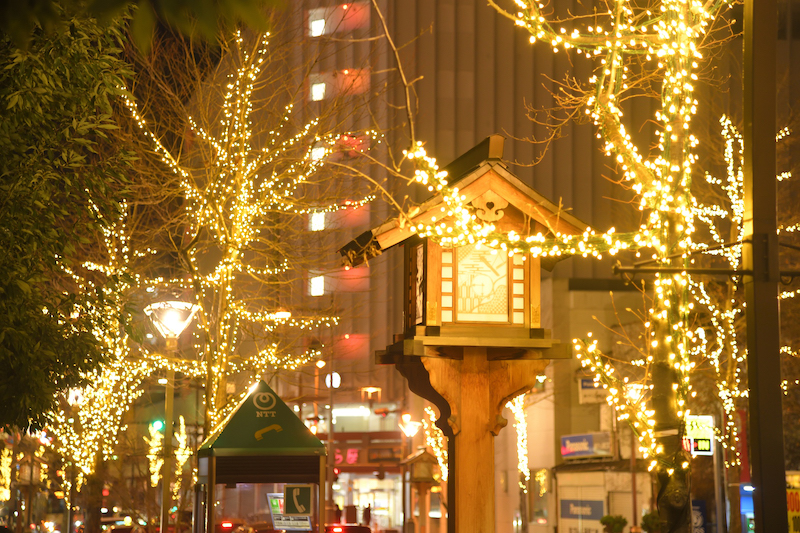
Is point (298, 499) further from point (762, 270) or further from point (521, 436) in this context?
point (521, 436)

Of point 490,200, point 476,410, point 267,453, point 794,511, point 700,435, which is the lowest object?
point 794,511

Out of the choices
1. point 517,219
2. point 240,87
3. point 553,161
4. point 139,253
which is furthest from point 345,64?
point 517,219

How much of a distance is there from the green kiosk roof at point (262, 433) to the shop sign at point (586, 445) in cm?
2611

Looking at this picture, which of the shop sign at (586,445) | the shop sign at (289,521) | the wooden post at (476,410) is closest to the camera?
the wooden post at (476,410)

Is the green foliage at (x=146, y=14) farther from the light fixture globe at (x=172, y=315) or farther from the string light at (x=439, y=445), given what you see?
the string light at (x=439, y=445)

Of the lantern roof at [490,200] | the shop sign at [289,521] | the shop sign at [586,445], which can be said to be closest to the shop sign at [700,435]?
the lantern roof at [490,200]

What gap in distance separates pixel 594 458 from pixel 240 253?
74.7 feet

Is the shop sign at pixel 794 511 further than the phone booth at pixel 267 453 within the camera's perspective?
Yes

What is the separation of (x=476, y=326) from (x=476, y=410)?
0.97 metres

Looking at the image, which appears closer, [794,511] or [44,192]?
[44,192]

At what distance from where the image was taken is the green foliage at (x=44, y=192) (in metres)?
9.65

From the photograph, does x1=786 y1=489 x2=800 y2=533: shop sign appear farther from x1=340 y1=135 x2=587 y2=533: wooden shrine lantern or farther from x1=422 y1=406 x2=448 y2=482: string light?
x1=422 y1=406 x2=448 y2=482: string light

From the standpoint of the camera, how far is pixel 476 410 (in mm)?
10414

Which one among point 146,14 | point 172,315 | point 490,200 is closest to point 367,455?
point 172,315
